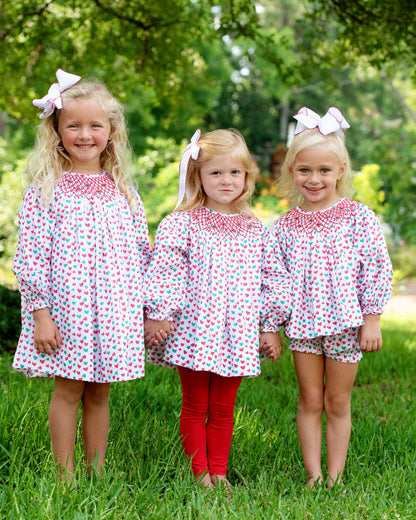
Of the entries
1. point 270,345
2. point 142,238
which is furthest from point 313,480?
point 142,238

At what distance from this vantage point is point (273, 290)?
265cm

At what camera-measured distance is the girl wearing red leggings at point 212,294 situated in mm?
2568

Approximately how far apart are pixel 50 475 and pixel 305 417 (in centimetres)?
116

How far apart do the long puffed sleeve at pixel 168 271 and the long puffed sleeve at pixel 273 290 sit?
0.36 m

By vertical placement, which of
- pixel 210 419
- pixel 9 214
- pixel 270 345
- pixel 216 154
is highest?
pixel 216 154

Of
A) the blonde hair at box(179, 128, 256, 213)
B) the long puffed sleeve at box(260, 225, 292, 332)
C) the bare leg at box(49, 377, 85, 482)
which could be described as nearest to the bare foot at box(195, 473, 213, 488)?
the bare leg at box(49, 377, 85, 482)

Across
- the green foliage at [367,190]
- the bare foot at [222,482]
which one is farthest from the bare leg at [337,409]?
the green foliage at [367,190]

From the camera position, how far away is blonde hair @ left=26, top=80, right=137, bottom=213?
2.46m

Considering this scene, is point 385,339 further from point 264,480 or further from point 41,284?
point 41,284

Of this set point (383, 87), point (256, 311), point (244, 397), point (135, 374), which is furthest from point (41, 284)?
point (383, 87)

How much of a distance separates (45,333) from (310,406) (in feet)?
4.09

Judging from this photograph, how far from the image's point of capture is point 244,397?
12.3ft

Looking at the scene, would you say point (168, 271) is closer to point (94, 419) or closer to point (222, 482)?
point (94, 419)

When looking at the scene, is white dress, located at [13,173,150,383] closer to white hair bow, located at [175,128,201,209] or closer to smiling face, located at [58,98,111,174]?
smiling face, located at [58,98,111,174]
